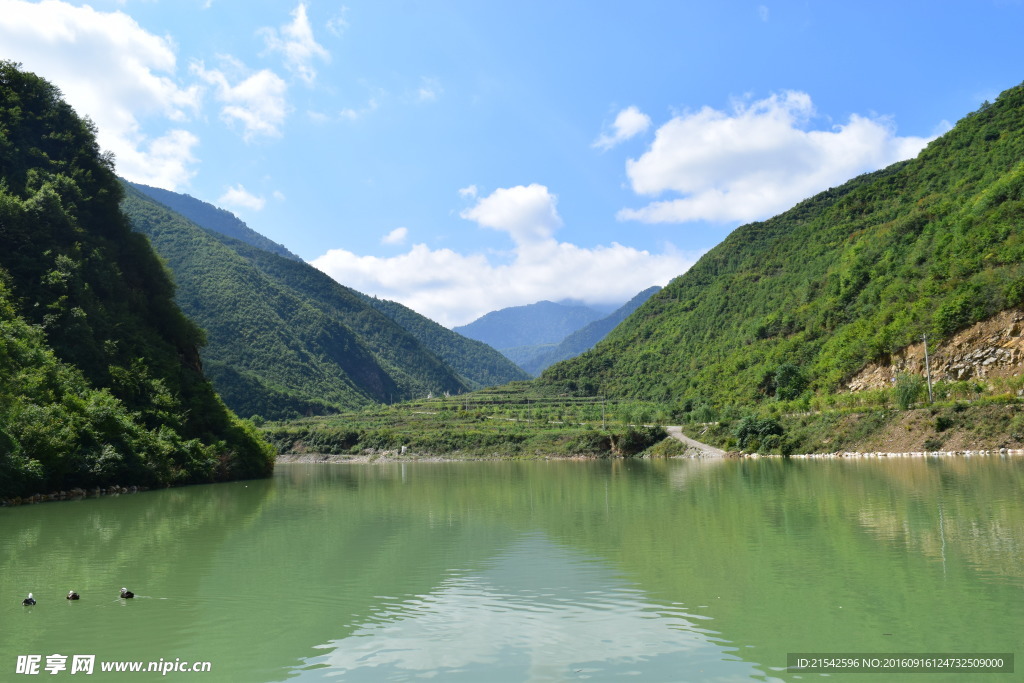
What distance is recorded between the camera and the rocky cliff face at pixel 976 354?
159 ft

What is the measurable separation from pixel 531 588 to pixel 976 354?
167 ft

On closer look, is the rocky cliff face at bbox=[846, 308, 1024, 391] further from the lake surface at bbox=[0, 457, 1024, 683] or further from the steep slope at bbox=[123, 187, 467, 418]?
the steep slope at bbox=[123, 187, 467, 418]

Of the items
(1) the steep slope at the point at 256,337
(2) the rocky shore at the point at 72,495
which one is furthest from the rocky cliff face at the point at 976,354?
(1) the steep slope at the point at 256,337

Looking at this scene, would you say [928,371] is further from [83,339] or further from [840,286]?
[83,339]

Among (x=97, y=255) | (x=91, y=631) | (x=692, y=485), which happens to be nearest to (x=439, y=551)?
(x=91, y=631)

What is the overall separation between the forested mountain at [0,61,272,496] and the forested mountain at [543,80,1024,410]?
53.5 m

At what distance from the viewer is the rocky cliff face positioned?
48.5m

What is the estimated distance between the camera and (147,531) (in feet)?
72.3

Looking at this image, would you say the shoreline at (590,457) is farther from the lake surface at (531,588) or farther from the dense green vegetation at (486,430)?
the lake surface at (531,588)

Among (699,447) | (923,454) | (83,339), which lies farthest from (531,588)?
(699,447)

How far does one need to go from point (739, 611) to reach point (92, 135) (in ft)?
205

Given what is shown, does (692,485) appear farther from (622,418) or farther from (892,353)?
(622,418)

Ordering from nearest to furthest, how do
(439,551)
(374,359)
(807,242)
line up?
1. (439,551)
2. (807,242)
3. (374,359)

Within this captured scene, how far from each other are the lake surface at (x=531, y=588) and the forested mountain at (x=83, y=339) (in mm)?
10425
